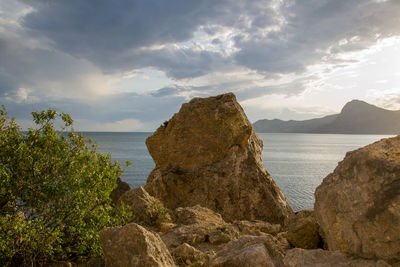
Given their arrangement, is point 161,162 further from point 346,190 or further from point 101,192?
point 346,190

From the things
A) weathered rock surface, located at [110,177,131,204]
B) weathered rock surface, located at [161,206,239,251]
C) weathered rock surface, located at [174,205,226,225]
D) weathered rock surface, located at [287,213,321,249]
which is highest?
weathered rock surface, located at [287,213,321,249]

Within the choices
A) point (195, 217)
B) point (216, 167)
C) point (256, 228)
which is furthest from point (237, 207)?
point (256, 228)

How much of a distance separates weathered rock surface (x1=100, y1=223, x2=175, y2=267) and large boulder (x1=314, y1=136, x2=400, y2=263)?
13.0ft

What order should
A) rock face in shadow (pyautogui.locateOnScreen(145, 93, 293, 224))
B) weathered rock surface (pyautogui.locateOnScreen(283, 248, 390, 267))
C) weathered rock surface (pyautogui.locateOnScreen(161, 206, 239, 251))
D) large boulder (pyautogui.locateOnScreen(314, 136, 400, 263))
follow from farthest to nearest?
rock face in shadow (pyautogui.locateOnScreen(145, 93, 293, 224)) → weathered rock surface (pyautogui.locateOnScreen(161, 206, 239, 251)) → weathered rock surface (pyautogui.locateOnScreen(283, 248, 390, 267)) → large boulder (pyautogui.locateOnScreen(314, 136, 400, 263))

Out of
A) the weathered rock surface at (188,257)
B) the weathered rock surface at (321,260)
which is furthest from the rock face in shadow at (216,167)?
the weathered rock surface at (321,260)

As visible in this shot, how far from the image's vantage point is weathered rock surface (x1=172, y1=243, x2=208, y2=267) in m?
8.59

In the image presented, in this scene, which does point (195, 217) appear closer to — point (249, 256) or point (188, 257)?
point (188, 257)

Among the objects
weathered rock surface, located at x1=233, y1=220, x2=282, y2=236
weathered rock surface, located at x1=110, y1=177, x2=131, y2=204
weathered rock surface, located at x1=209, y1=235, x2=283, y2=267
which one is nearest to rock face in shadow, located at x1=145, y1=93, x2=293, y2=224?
weathered rock surface, located at x1=110, y1=177, x2=131, y2=204

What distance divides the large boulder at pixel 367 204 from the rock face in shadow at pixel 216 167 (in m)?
15.5

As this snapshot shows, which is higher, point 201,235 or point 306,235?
point 306,235

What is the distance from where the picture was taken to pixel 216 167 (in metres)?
22.7

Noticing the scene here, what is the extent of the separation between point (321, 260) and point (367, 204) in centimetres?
151

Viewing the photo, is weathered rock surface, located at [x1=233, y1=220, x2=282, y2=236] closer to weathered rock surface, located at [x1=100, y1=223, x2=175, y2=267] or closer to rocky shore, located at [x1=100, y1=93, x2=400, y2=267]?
rocky shore, located at [x1=100, y1=93, x2=400, y2=267]

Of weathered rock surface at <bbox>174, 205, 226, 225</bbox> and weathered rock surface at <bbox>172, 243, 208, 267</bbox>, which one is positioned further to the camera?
weathered rock surface at <bbox>174, 205, 226, 225</bbox>
